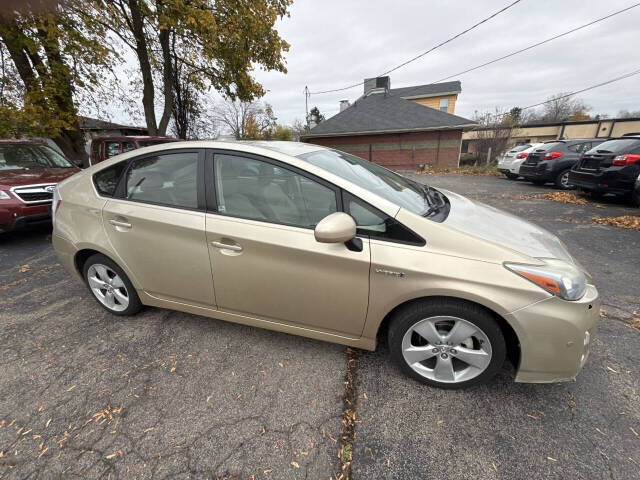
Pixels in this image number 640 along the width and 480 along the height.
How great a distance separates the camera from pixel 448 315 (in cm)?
173

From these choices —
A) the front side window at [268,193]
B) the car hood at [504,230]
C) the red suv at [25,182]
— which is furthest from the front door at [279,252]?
the red suv at [25,182]

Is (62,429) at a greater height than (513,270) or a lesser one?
lesser

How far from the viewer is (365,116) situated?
2059 centimetres

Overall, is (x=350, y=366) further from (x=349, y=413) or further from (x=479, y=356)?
(x=479, y=356)

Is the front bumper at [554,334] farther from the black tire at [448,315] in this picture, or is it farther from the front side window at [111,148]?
the front side window at [111,148]

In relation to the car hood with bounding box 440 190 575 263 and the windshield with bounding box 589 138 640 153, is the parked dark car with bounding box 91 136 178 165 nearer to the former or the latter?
the car hood with bounding box 440 190 575 263

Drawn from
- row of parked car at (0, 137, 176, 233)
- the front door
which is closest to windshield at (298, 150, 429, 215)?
the front door

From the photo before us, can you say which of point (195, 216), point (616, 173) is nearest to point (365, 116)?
point (616, 173)

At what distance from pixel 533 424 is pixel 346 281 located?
53.8 inches

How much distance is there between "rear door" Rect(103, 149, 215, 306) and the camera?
2.14 metres

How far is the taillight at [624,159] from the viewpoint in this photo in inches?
230

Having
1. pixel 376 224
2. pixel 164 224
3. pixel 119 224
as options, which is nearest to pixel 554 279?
pixel 376 224

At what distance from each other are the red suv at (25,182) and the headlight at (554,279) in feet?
19.5

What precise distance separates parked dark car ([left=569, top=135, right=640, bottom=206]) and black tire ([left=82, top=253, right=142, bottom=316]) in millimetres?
8387
